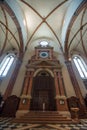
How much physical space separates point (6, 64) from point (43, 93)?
575 cm

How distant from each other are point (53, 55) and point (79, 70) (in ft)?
11.9

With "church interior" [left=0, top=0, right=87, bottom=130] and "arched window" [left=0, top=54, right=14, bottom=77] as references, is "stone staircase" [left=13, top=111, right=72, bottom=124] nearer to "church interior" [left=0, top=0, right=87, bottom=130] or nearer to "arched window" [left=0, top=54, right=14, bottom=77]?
"church interior" [left=0, top=0, right=87, bottom=130]

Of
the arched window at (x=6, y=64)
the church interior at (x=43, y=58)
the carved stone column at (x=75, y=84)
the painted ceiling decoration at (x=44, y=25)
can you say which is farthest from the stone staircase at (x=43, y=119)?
the painted ceiling decoration at (x=44, y=25)

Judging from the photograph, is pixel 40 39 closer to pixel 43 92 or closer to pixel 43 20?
pixel 43 20

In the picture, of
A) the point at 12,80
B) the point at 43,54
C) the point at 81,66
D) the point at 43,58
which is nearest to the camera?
the point at 12,80

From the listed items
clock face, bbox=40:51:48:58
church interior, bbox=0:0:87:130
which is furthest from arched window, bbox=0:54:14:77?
clock face, bbox=40:51:48:58

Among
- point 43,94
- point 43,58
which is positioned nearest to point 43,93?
point 43,94

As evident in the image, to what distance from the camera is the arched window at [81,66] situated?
1268cm

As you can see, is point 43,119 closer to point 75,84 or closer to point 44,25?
point 75,84

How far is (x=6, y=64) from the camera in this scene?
43.9ft

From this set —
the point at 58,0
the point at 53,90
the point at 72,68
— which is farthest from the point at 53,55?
the point at 58,0

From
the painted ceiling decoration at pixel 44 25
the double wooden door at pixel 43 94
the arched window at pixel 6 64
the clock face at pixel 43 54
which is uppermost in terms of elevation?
the painted ceiling decoration at pixel 44 25

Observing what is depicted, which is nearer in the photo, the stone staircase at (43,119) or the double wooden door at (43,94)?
the stone staircase at (43,119)

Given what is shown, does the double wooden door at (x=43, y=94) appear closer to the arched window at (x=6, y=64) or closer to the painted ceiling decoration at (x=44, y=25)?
the arched window at (x=6, y=64)
